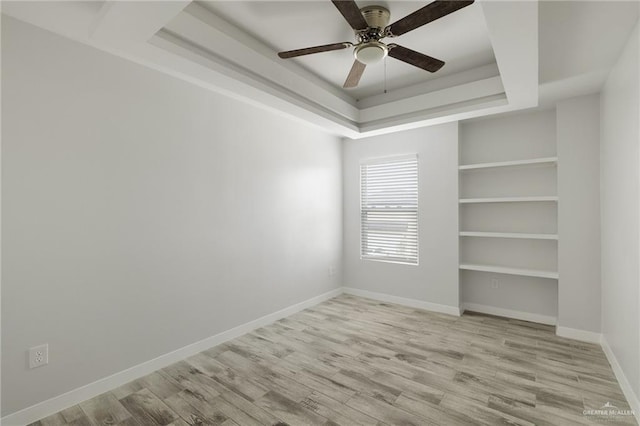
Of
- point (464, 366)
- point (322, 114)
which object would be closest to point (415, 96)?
point (322, 114)

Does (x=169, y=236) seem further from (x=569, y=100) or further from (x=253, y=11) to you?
(x=569, y=100)

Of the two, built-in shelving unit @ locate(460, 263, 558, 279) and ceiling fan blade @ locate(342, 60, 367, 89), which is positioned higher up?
ceiling fan blade @ locate(342, 60, 367, 89)

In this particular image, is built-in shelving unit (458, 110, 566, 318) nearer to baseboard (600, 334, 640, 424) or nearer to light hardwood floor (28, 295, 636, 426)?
light hardwood floor (28, 295, 636, 426)

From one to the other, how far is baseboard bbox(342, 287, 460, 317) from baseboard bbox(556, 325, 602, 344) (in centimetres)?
105

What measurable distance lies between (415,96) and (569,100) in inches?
63.5

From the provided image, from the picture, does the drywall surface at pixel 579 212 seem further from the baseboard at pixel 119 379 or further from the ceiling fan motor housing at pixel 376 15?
the baseboard at pixel 119 379

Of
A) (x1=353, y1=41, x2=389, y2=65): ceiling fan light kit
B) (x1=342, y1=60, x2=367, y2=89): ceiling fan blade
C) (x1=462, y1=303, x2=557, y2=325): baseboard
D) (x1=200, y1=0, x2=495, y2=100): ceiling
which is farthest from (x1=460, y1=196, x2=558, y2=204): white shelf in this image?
(x1=353, y1=41, x2=389, y2=65): ceiling fan light kit

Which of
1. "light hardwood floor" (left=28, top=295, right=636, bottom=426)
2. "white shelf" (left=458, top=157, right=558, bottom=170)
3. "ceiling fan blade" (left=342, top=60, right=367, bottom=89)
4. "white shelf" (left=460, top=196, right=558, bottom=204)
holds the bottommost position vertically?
"light hardwood floor" (left=28, top=295, right=636, bottom=426)

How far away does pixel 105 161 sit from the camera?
2.42 m

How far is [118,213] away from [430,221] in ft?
11.9

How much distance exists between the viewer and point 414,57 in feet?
7.99

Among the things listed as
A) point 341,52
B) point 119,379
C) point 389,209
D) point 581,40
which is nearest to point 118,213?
point 119,379

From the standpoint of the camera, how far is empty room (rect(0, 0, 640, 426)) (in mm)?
2068

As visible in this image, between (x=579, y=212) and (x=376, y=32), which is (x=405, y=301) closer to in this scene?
(x=579, y=212)
